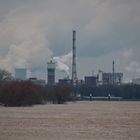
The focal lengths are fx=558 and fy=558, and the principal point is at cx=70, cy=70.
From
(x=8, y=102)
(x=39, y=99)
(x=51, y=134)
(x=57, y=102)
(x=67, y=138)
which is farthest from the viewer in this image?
(x=57, y=102)

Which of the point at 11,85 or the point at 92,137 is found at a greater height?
the point at 11,85

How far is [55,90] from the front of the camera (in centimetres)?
15688

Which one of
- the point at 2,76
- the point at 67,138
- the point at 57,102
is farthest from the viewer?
the point at 2,76

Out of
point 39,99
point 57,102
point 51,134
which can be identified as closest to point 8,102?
point 39,99

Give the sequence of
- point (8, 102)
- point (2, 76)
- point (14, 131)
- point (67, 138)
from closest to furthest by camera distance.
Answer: point (67, 138)
point (14, 131)
point (8, 102)
point (2, 76)

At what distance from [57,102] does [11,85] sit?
37.1 meters

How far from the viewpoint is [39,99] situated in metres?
137

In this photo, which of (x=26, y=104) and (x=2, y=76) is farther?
(x=2, y=76)

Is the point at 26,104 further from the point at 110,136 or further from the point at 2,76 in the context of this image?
the point at 110,136

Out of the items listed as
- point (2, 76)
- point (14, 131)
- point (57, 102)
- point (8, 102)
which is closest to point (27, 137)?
point (14, 131)

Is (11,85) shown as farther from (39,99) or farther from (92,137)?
(92,137)

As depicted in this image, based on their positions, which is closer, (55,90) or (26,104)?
(26,104)

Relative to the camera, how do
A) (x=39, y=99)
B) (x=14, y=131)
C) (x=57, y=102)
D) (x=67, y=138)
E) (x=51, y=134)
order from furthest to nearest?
1. (x=57, y=102)
2. (x=39, y=99)
3. (x=14, y=131)
4. (x=51, y=134)
5. (x=67, y=138)

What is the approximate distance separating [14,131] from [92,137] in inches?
283
